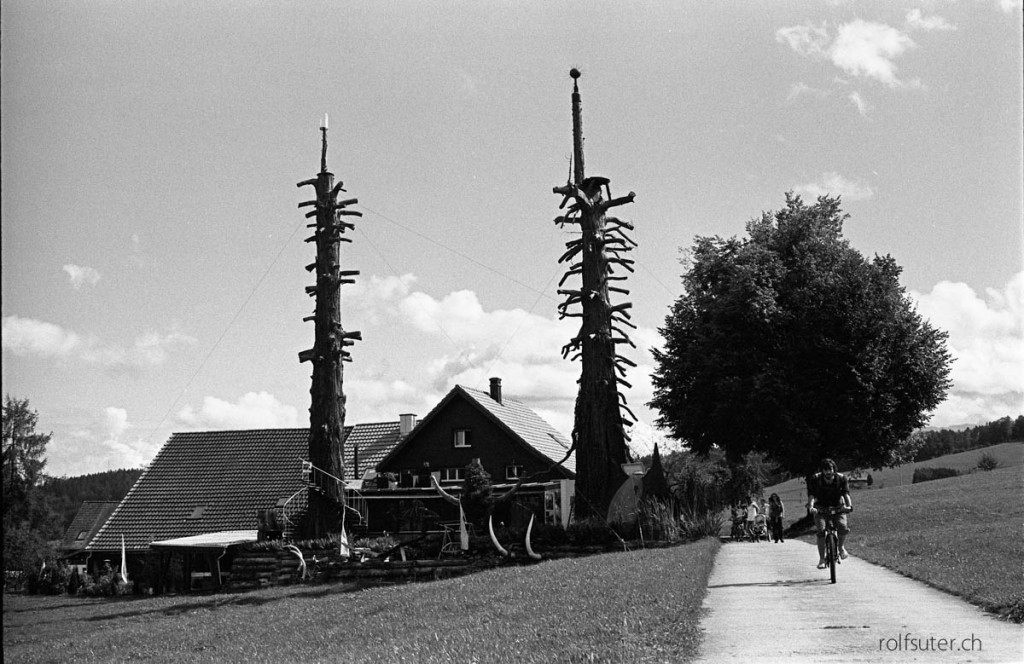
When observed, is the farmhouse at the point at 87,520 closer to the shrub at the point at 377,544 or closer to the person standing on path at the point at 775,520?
the shrub at the point at 377,544

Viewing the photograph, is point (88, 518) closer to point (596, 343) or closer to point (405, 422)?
point (405, 422)

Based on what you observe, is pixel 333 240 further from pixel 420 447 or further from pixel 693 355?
pixel 420 447

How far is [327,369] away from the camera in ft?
77.7

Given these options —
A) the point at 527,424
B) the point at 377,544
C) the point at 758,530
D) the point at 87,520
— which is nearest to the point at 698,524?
the point at 758,530

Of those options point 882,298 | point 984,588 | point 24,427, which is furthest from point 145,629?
point 882,298

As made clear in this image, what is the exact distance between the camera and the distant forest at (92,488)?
42.4m

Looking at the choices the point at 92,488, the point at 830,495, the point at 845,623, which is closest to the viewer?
the point at 845,623

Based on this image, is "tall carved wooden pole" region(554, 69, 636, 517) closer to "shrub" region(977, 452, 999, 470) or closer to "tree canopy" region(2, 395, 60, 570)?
"tree canopy" region(2, 395, 60, 570)

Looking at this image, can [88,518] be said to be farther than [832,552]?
Yes

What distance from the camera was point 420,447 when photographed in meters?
42.2

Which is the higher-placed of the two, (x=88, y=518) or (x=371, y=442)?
(x=371, y=442)

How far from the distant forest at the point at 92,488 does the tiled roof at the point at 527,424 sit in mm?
16821

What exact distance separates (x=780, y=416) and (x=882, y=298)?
17.0 ft

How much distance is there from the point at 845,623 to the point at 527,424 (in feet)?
118
